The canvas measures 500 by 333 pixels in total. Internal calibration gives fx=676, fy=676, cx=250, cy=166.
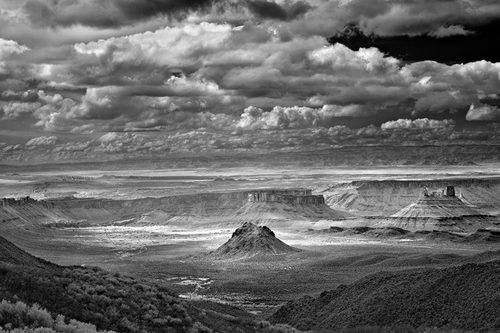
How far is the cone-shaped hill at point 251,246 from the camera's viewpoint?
9656cm

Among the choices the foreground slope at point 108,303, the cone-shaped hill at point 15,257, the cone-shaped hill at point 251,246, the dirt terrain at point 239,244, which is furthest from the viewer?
the cone-shaped hill at point 251,246

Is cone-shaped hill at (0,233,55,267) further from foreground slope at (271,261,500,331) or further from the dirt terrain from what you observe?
the dirt terrain

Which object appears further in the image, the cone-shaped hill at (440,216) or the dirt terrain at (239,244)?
the cone-shaped hill at (440,216)

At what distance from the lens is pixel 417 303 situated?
1352 inches

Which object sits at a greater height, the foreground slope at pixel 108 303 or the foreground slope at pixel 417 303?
the foreground slope at pixel 108 303

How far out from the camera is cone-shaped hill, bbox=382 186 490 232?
128m

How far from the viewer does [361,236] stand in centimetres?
12438

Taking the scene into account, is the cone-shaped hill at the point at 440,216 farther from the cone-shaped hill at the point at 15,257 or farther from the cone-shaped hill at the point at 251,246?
the cone-shaped hill at the point at 15,257

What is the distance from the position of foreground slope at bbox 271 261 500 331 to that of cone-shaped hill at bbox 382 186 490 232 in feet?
296

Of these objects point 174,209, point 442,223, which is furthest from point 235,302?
point 174,209

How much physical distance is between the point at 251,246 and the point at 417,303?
64797 mm

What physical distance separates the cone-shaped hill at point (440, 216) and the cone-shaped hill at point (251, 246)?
122 feet

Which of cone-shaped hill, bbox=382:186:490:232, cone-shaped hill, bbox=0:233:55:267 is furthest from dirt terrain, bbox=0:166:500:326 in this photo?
cone-shaped hill, bbox=0:233:55:267

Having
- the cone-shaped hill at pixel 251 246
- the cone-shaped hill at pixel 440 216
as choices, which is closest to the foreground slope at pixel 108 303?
the cone-shaped hill at pixel 251 246
